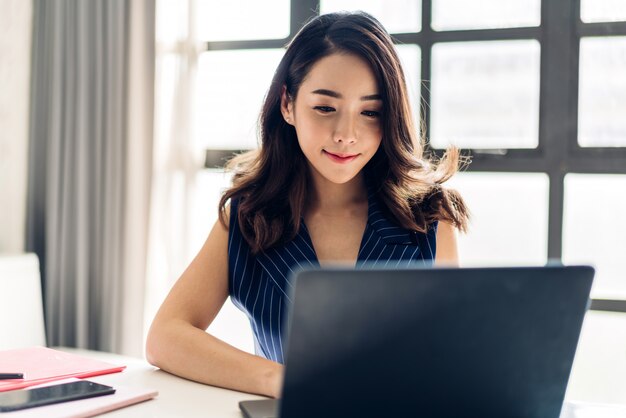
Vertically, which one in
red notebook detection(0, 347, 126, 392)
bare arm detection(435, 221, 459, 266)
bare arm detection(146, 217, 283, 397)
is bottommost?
red notebook detection(0, 347, 126, 392)

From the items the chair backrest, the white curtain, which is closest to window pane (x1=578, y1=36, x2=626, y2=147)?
the white curtain

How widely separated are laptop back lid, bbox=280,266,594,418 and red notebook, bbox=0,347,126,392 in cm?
60

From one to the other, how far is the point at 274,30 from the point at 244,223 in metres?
1.47

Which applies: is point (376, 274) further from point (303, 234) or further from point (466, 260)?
point (466, 260)

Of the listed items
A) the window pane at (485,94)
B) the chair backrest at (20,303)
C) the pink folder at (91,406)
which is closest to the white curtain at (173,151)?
the chair backrest at (20,303)

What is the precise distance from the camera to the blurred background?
251 centimetres

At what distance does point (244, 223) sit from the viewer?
1.60 meters

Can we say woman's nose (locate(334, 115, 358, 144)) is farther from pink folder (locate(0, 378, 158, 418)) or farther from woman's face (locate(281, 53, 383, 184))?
pink folder (locate(0, 378, 158, 418))

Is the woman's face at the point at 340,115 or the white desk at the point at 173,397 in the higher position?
the woman's face at the point at 340,115

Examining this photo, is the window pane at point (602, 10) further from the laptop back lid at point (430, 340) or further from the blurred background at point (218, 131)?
the laptop back lid at point (430, 340)

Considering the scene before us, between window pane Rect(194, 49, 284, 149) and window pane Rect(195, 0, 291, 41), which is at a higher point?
window pane Rect(195, 0, 291, 41)

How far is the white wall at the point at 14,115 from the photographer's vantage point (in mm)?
2805

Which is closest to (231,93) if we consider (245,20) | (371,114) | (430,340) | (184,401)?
(245,20)

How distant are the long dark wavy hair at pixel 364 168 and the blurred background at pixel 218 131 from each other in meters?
0.99
